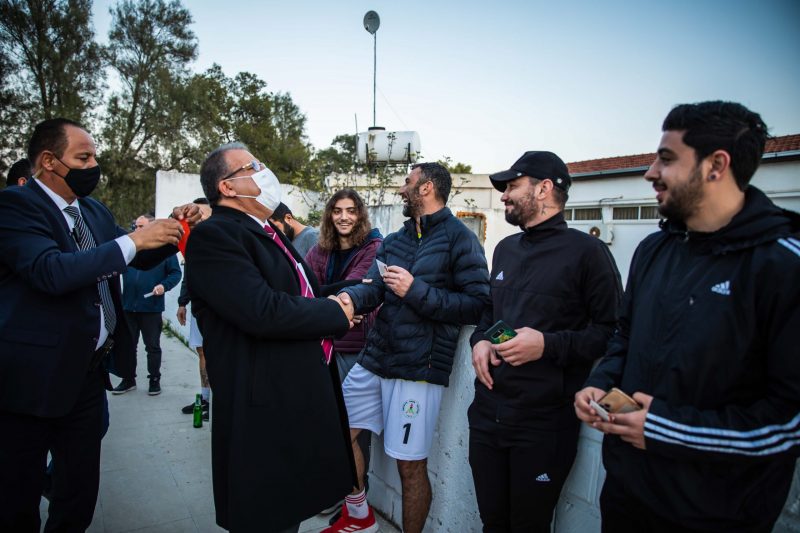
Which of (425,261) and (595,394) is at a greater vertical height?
(425,261)

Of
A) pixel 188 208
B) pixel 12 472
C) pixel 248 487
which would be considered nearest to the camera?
pixel 248 487

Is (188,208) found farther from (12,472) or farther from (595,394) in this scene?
(595,394)

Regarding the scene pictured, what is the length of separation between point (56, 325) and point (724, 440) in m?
2.73

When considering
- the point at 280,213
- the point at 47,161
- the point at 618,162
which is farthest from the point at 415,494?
the point at 618,162

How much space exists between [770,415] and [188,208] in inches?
107

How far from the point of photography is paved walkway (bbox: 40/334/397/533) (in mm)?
3410

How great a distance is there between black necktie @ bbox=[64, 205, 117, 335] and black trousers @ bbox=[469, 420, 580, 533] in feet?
6.88

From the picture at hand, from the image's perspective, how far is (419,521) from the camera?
2.94 metres

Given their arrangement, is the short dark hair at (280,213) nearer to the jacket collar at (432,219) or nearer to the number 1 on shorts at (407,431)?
the jacket collar at (432,219)

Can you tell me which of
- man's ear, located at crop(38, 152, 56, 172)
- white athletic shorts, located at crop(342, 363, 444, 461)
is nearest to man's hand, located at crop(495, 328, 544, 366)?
white athletic shorts, located at crop(342, 363, 444, 461)

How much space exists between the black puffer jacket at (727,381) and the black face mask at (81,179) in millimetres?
2780

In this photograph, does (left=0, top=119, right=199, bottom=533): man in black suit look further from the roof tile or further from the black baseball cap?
the roof tile

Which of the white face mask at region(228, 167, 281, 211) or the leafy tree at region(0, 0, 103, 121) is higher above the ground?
the leafy tree at region(0, 0, 103, 121)

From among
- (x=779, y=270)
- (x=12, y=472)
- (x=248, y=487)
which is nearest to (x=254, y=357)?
(x=248, y=487)
